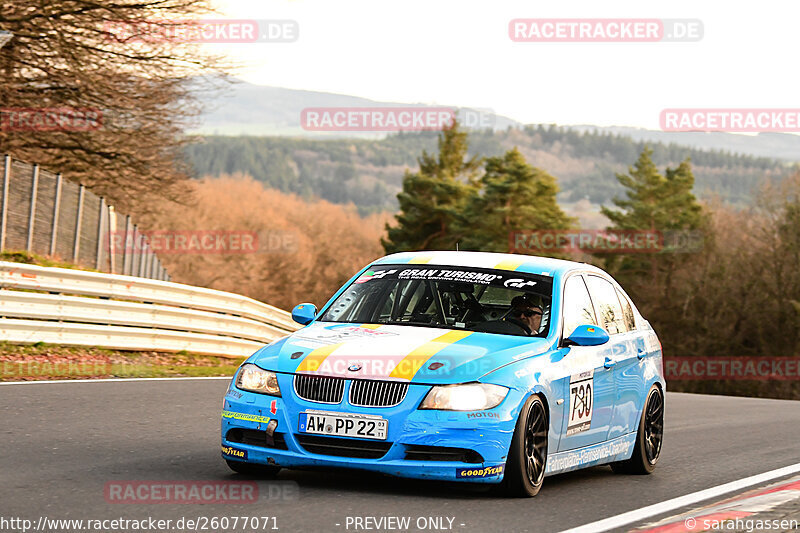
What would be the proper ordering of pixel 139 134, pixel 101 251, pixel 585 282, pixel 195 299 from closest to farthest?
pixel 585 282, pixel 195 299, pixel 101 251, pixel 139 134

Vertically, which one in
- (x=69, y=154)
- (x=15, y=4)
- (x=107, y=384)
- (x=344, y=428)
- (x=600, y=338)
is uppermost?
(x=15, y=4)

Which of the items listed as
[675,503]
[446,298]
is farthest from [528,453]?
[446,298]

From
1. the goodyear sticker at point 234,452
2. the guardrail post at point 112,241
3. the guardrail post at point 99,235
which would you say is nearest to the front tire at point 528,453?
the goodyear sticker at point 234,452

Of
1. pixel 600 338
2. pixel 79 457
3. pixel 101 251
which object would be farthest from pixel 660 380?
pixel 101 251

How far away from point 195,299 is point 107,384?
602 centimetres

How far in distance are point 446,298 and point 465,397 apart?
160 cm

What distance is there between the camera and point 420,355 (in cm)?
706

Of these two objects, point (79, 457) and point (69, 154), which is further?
point (69, 154)

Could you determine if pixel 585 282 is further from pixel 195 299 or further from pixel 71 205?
pixel 71 205

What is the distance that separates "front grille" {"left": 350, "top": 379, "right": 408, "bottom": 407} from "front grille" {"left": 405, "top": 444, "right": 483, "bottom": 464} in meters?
0.29

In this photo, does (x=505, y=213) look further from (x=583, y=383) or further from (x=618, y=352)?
(x=583, y=383)

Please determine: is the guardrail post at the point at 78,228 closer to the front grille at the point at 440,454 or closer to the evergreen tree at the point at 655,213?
the front grille at the point at 440,454

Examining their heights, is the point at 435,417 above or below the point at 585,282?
below

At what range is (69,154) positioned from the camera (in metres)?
29.4
